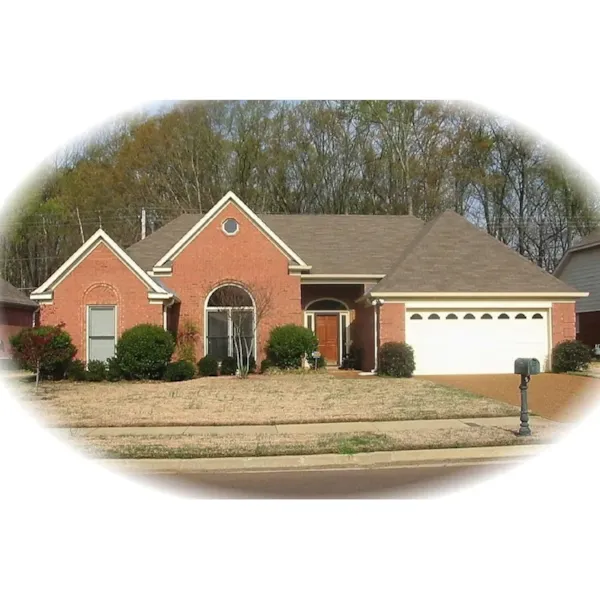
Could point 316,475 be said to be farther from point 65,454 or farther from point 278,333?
point 278,333

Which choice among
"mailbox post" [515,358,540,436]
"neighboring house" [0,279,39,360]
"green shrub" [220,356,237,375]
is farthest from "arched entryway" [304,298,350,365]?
"mailbox post" [515,358,540,436]

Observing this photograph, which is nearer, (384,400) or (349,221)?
(384,400)

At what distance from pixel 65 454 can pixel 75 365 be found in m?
9.38

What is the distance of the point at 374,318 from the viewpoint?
22.5 metres

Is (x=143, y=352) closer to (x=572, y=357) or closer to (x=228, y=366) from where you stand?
(x=228, y=366)

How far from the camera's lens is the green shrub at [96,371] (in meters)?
19.3

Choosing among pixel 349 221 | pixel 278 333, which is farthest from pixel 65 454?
pixel 349 221

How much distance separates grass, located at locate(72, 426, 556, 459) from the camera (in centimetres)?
1064

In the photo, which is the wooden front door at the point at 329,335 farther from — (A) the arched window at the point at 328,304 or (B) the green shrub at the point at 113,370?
(B) the green shrub at the point at 113,370

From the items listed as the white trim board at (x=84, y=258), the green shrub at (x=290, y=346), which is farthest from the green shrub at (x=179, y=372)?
the green shrub at (x=290, y=346)

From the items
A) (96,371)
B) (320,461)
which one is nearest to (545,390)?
(320,461)

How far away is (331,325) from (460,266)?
217 inches

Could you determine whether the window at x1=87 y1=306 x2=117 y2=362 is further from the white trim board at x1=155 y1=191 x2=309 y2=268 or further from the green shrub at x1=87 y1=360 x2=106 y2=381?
the white trim board at x1=155 y1=191 x2=309 y2=268

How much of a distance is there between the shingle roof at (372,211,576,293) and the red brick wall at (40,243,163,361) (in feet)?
22.7
